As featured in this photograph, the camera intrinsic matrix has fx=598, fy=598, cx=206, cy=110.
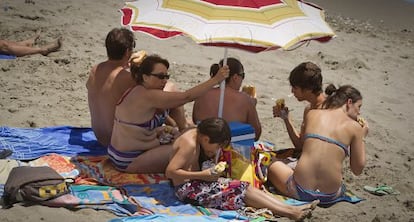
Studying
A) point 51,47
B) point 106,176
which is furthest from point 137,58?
point 51,47

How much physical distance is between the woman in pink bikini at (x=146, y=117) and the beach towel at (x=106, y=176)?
0.05 metres

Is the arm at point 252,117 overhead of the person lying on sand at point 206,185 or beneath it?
overhead

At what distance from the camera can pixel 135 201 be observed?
468 cm

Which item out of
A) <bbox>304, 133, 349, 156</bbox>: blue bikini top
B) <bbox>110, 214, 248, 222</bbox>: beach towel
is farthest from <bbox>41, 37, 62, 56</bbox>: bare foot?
<bbox>304, 133, 349, 156</bbox>: blue bikini top

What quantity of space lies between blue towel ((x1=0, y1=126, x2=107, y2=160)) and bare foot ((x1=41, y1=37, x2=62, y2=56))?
2.02m

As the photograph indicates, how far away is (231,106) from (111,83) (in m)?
1.10

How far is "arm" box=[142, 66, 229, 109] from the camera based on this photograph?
4.68 m

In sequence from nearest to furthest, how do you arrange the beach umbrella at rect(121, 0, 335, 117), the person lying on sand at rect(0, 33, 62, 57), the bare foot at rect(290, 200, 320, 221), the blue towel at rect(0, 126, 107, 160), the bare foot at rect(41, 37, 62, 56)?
the beach umbrella at rect(121, 0, 335, 117), the bare foot at rect(290, 200, 320, 221), the blue towel at rect(0, 126, 107, 160), the person lying on sand at rect(0, 33, 62, 57), the bare foot at rect(41, 37, 62, 56)

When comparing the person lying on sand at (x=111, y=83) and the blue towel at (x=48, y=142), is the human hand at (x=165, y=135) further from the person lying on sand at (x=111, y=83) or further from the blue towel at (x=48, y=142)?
the blue towel at (x=48, y=142)

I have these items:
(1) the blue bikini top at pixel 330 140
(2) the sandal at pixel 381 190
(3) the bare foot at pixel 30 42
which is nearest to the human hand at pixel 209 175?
(1) the blue bikini top at pixel 330 140

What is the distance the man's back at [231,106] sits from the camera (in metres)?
5.12

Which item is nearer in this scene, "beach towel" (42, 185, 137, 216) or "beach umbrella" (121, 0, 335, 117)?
"beach umbrella" (121, 0, 335, 117)

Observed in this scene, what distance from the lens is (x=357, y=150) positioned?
4766mm

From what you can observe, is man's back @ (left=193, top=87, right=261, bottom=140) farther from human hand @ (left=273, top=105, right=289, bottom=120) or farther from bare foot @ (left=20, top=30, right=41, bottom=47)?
bare foot @ (left=20, top=30, right=41, bottom=47)
